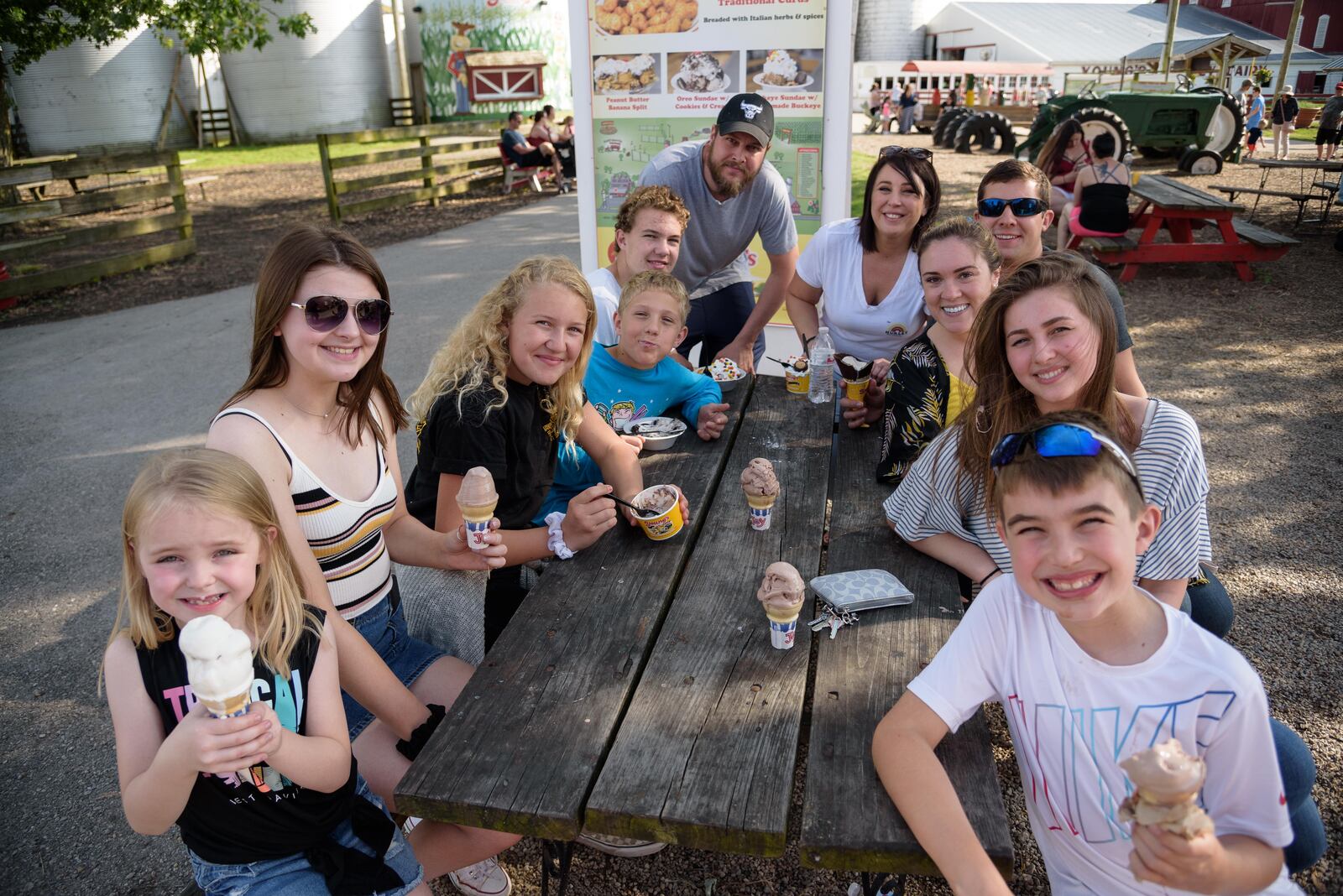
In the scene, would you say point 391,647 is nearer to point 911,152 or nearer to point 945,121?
point 911,152

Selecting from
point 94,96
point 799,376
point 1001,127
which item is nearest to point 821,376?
point 799,376

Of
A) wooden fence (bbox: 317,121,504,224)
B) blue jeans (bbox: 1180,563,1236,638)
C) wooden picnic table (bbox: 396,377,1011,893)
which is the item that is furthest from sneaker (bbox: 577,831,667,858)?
wooden fence (bbox: 317,121,504,224)

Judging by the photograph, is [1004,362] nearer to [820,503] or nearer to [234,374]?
[820,503]

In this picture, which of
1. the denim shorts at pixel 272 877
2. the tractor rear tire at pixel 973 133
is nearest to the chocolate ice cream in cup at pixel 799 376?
the denim shorts at pixel 272 877

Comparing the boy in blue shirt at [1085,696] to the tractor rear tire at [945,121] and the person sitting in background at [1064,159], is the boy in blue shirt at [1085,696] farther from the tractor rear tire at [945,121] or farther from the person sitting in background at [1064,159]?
the tractor rear tire at [945,121]

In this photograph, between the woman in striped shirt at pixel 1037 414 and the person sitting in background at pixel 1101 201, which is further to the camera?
the person sitting in background at pixel 1101 201

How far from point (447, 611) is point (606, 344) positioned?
1.63m

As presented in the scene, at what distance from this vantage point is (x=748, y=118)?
14.1 feet

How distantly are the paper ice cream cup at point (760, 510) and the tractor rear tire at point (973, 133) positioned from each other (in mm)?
21502

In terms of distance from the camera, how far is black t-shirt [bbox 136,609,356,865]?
5.68 ft

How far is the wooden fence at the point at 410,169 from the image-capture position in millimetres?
13172

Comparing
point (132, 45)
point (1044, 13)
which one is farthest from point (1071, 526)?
point (1044, 13)

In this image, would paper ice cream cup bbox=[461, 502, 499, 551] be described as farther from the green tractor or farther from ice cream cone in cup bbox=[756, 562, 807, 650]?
the green tractor

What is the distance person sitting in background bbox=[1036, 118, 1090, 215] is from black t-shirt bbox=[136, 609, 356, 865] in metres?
10.2
